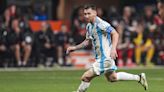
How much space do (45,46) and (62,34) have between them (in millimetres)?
927

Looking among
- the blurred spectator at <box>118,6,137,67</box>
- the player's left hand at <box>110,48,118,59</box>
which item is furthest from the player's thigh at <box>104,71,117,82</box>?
the blurred spectator at <box>118,6,137,67</box>

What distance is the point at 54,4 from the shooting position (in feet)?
98.4

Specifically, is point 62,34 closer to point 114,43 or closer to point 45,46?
point 45,46

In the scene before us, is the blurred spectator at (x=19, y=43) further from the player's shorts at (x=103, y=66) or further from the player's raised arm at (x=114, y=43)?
the player's raised arm at (x=114, y=43)

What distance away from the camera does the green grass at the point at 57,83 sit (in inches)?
632

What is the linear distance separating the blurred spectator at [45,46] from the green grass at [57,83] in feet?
8.75

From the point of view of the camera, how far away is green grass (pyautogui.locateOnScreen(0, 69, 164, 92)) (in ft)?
52.7

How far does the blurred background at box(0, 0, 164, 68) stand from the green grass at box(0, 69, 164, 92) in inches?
102

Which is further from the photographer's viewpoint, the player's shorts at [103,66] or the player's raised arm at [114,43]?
the player's shorts at [103,66]

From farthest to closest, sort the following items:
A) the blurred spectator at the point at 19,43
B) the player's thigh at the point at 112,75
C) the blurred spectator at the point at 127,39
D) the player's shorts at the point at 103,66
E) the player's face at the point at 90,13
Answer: the blurred spectator at the point at 127,39 → the blurred spectator at the point at 19,43 → the player's thigh at the point at 112,75 → the player's shorts at the point at 103,66 → the player's face at the point at 90,13

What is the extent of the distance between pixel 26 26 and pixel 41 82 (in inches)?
302

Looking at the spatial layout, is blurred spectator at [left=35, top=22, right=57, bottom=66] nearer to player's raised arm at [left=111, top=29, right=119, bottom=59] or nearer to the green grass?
the green grass

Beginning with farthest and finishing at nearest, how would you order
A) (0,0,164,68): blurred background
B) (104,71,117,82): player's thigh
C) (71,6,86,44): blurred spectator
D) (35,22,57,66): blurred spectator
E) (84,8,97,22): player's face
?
(71,6,86,44): blurred spectator → (35,22,57,66): blurred spectator → (0,0,164,68): blurred background → (104,71,117,82): player's thigh → (84,8,97,22): player's face

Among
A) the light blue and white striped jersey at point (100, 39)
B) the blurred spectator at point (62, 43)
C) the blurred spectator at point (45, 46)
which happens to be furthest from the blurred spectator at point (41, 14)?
the light blue and white striped jersey at point (100, 39)
